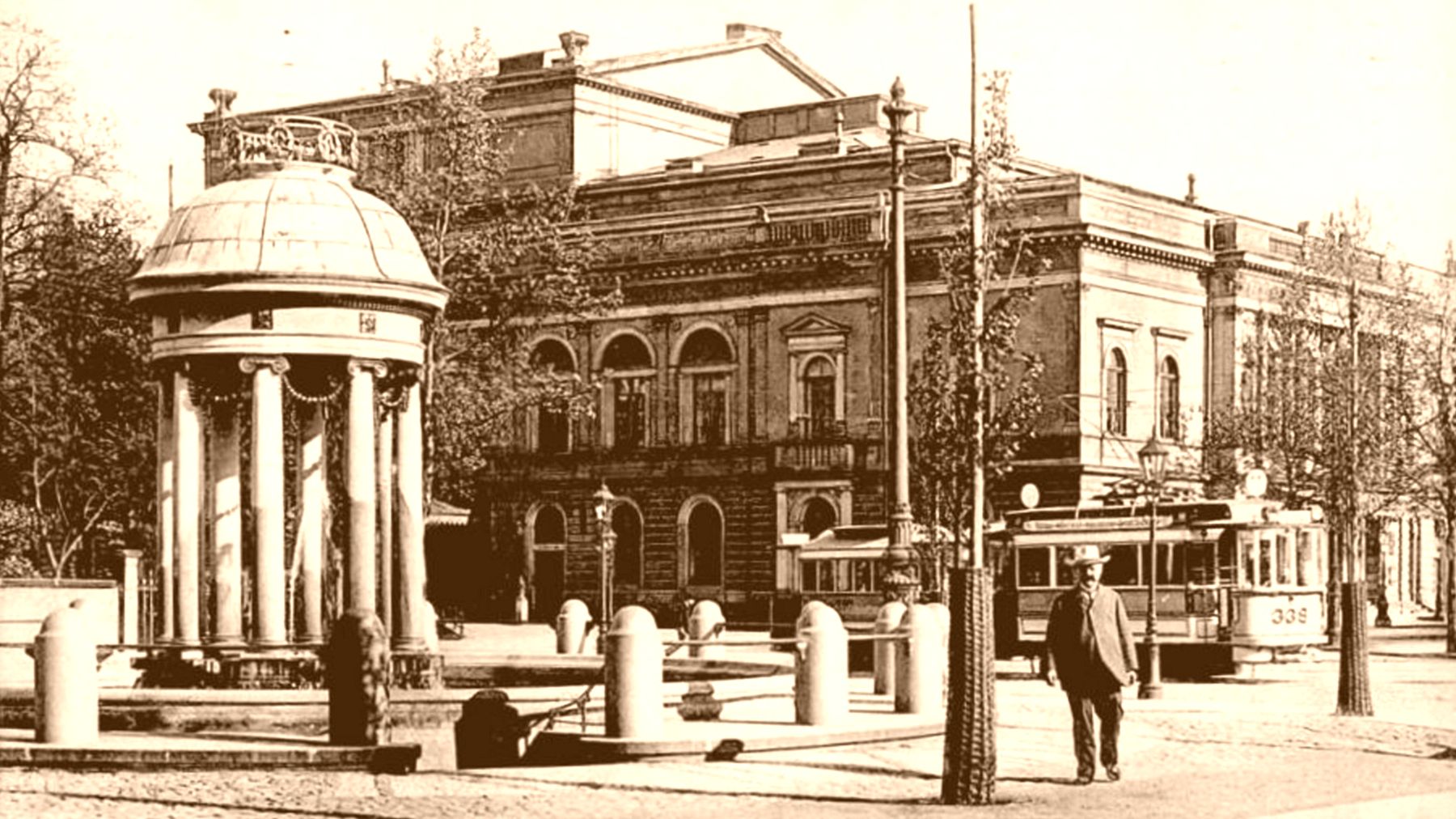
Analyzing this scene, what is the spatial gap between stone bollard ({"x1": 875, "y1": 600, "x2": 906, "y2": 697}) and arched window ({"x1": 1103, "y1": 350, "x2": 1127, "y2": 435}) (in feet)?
123

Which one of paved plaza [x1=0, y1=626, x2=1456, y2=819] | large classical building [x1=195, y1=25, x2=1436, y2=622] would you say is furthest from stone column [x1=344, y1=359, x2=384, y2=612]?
large classical building [x1=195, y1=25, x2=1436, y2=622]

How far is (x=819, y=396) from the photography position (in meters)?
69.4

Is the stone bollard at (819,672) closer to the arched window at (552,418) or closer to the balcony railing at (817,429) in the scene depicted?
the balcony railing at (817,429)

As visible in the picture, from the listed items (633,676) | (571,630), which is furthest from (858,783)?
(571,630)

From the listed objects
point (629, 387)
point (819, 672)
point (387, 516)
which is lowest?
point (819, 672)

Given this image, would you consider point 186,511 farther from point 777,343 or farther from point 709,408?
point 709,408

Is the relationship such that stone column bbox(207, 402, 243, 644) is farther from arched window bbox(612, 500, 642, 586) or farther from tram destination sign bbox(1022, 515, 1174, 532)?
arched window bbox(612, 500, 642, 586)

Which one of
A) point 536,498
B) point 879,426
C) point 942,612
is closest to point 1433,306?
point 879,426

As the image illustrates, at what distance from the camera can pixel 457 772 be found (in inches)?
758

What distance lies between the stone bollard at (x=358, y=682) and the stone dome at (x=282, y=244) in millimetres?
6109

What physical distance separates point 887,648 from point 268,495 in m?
7.38

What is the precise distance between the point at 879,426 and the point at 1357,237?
559 inches

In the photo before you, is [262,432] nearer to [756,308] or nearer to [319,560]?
[319,560]

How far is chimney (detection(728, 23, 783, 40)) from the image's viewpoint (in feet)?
281
